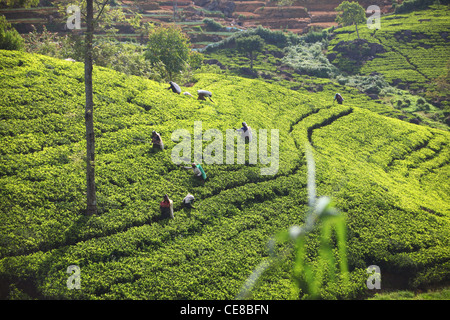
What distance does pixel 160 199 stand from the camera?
565 inches

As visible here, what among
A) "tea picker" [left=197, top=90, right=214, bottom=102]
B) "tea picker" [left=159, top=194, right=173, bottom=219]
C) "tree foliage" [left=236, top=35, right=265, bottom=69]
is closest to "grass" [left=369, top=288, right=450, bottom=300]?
"tea picker" [left=159, top=194, right=173, bottom=219]

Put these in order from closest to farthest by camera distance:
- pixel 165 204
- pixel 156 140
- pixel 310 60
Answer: pixel 165 204 < pixel 156 140 < pixel 310 60

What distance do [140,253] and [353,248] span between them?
9967mm

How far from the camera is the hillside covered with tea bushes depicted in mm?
11148

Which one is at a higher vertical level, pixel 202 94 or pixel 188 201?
pixel 202 94

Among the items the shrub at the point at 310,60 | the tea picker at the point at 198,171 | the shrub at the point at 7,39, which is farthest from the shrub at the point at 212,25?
the tea picker at the point at 198,171

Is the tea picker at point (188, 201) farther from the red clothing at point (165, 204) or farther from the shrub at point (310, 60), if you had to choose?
the shrub at point (310, 60)

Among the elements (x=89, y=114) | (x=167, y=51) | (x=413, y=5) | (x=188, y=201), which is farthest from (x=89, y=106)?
(x=413, y=5)

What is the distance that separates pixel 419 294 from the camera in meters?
13.5

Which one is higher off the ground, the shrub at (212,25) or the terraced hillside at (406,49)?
the shrub at (212,25)

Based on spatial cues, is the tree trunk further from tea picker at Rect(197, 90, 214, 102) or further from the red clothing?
tea picker at Rect(197, 90, 214, 102)

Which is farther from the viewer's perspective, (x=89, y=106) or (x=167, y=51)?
(x=167, y=51)

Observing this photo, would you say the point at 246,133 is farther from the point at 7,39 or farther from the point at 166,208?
the point at 7,39

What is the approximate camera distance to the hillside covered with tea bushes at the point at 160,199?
36.6ft
